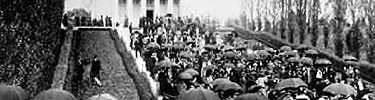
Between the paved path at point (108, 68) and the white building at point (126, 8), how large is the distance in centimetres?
2295

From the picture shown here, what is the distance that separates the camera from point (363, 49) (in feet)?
98.0

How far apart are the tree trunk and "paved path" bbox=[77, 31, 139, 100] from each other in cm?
88

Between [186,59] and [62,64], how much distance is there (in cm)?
558

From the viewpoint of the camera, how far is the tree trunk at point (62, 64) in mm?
20967

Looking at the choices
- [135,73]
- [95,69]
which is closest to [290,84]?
[95,69]

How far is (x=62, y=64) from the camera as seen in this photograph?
24062 millimetres

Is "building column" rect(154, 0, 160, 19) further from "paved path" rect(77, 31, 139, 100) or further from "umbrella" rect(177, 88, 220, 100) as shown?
"umbrella" rect(177, 88, 220, 100)

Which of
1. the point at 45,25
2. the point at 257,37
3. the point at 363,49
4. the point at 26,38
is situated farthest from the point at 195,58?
the point at 257,37

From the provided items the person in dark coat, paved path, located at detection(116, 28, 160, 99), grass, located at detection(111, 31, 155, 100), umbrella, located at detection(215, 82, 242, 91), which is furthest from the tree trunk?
umbrella, located at detection(215, 82, 242, 91)

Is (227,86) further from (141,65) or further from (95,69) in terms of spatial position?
(141,65)

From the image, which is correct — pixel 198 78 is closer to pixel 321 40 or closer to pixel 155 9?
pixel 321 40

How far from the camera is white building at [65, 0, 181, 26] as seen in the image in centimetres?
5778

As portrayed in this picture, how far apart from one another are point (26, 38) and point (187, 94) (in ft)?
23.9

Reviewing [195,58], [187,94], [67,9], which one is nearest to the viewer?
[187,94]
